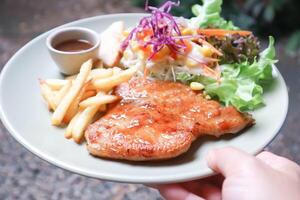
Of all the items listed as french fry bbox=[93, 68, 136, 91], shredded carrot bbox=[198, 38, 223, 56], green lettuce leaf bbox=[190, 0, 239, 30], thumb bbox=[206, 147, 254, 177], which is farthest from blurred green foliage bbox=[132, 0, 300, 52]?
thumb bbox=[206, 147, 254, 177]

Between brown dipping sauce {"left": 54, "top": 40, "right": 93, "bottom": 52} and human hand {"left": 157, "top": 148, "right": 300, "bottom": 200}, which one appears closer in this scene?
human hand {"left": 157, "top": 148, "right": 300, "bottom": 200}

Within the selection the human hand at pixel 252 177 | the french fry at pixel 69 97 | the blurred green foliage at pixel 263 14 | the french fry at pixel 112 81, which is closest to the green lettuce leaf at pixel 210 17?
the french fry at pixel 112 81

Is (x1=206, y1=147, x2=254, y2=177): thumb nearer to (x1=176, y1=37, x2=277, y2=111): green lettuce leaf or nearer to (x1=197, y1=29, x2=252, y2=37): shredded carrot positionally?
(x1=176, y1=37, x2=277, y2=111): green lettuce leaf

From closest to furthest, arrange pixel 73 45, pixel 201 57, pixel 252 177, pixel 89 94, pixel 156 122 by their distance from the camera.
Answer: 1. pixel 252 177
2. pixel 156 122
3. pixel 89 94
4. pixel 201 57
5. pixel 73 45

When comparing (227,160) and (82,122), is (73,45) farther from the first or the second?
(227,160)

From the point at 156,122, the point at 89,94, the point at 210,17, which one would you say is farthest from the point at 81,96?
the point at 210,17

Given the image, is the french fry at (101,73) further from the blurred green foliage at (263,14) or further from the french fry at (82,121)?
the blurred green foliage at (263,14)
